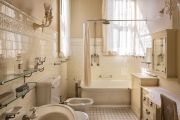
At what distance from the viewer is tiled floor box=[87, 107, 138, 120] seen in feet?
13.8

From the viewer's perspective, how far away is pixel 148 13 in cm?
446

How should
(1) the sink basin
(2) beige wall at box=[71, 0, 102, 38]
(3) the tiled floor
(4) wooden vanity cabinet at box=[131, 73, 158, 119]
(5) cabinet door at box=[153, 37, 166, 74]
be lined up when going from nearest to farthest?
1. (1) the sink basin
2. (5) cabinet door at box=[153, 37, 166, 74]
3. (4) wooden vanity cabinet at box=[131, 73, 158, 119]
4. (3) the tiled floor
5. (2) beige wall at box=[71, 0, 102, 38]

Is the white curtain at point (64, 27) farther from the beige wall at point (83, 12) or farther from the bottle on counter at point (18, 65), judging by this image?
the bottle on counter at point (18, 65)

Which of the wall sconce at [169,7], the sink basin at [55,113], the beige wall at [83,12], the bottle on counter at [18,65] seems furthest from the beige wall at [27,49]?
the beige wall at [83,12]

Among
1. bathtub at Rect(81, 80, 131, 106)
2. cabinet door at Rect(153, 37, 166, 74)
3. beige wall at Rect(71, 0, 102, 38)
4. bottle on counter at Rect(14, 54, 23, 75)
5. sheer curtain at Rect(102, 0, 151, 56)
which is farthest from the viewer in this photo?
beige wall at Rect(71, 0, 102, 38)

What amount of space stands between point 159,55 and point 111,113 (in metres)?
1.83

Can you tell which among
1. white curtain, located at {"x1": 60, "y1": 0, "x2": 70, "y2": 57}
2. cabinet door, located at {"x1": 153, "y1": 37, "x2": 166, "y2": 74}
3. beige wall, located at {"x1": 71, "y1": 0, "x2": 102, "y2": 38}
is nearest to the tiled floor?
cabinet door, located at {"x1": 153, "y1": 37, "x2": 166, "y2": 74}

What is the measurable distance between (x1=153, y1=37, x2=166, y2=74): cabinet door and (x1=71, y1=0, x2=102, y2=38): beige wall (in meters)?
2.50

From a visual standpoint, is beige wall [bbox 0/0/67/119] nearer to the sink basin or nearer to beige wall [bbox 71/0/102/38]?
the sink basin

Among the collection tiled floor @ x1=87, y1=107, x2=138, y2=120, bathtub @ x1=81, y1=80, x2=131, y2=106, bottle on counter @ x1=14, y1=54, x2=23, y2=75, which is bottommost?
tiled floor @ x1=87, y1=107, x2=138, y2=120

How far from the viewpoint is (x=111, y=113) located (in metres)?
4.53

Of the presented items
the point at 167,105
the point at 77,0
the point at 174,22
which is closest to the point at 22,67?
the point at 167,105

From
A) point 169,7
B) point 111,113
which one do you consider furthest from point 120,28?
point 169,7

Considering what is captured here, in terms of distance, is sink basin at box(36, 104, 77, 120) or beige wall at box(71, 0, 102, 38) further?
beige wall at box(71, 0, 102, 38)
